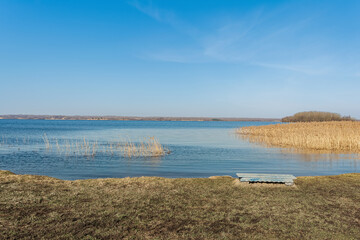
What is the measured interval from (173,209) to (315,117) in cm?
7121

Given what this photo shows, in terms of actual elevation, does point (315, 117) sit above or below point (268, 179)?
above

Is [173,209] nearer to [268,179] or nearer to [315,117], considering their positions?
[268,179]

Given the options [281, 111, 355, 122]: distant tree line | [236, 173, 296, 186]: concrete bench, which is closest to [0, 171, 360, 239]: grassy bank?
[236, 173, 296, 186]: concrete bench

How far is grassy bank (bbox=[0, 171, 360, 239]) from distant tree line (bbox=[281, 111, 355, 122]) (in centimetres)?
6407

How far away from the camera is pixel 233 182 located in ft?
34.2

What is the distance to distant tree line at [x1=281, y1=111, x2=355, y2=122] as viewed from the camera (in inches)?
2653

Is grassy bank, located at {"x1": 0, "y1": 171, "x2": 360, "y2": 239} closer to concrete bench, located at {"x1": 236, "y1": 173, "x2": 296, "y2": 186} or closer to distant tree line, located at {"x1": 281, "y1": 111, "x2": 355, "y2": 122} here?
concrete bench, located at {"x1": 236, "y1": 173, "x2": 296, "y2": 186}

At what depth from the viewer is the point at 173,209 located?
7203 mm

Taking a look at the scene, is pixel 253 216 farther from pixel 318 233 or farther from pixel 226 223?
pixel 318 233

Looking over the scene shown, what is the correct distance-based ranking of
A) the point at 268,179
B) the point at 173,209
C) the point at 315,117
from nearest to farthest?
1. the point at 173,209
2. the point at 268,179
3. the point at 315,117

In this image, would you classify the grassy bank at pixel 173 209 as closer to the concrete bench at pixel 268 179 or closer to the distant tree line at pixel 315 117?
the concrete bench at pixel 268 179

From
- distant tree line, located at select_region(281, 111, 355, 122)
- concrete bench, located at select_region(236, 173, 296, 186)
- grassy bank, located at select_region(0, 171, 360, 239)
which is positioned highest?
distant tree line, located at select_region(281, 111, 355, 122)

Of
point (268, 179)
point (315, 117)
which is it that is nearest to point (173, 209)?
point (268, 179)

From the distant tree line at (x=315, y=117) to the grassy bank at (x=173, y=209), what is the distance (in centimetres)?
6407
